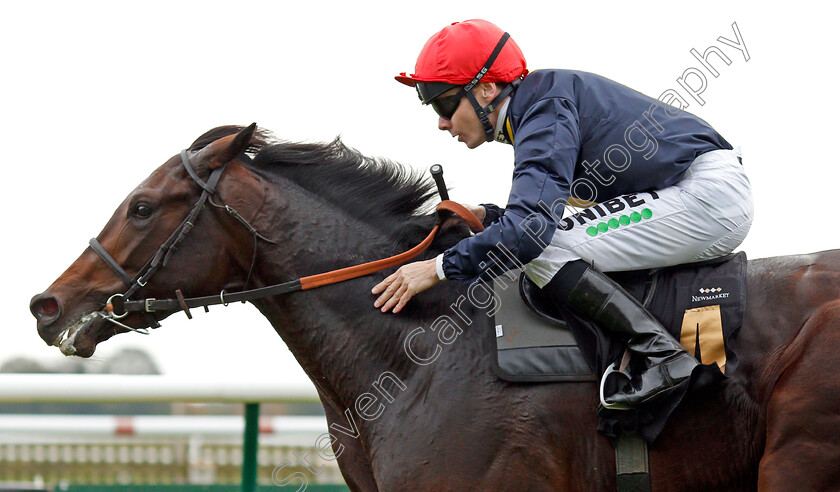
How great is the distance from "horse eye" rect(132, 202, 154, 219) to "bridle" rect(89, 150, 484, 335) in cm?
13

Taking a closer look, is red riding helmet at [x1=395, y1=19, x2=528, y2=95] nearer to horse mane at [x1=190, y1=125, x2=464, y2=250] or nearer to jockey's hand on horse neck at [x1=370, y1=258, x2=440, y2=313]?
horse mane at [x1=190, y1=125, x2=464, y2=250]

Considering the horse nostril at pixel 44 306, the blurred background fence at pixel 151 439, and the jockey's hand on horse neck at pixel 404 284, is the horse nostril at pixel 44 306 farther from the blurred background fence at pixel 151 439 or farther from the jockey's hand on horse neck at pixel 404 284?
the blurred background fence at pixel 151 439

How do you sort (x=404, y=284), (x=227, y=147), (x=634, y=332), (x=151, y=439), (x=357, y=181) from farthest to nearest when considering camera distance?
(x=151, y=439), (x=357, y=181), (x=227, y=147), (x=404, y=284), (x=634, y=332)

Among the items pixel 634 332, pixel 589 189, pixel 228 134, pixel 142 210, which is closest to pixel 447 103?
pixel 589 189

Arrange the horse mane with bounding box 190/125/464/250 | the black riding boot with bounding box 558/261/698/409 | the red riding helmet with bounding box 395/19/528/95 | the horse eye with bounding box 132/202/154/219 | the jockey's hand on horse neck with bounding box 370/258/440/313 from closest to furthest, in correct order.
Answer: the black riding boot with bounding box 558/261/698/409
the jockey's hand on horse neck with bounding box 370/258/440/313
the red riding helmet with bounding box 395/19/528/95
the horse eye with bounding box 132/202/154/219
the horse mane with bounding box 190/125/464/250

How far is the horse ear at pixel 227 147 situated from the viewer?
3084mm

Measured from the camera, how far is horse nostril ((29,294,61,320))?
299 centimetres

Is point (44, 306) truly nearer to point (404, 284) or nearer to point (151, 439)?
point (404, 284)

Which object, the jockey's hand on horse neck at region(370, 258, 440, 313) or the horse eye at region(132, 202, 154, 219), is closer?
the jockey's hand on horse neck at region(370, 258, 440, 313)

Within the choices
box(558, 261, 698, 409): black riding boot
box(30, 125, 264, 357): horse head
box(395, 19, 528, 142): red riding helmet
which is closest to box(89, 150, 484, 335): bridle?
box(30, 125, 264, 357): horse head

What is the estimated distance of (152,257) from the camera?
301 cm

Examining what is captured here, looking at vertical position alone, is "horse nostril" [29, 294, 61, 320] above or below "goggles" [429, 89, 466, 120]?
below

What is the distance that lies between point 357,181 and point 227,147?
0.53m

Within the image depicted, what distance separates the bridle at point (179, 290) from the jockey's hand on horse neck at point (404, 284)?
11 centimetres
